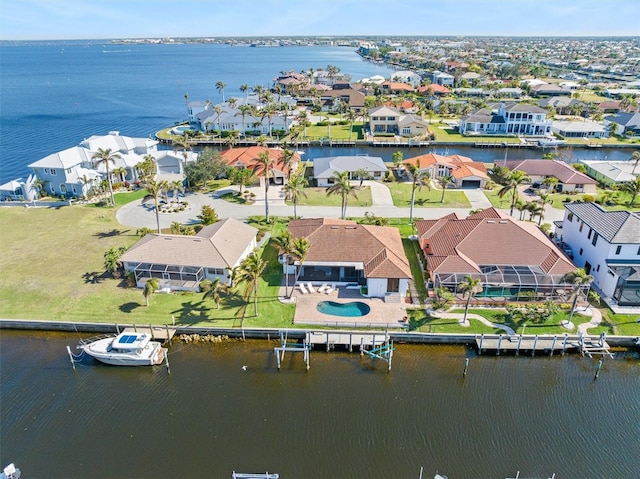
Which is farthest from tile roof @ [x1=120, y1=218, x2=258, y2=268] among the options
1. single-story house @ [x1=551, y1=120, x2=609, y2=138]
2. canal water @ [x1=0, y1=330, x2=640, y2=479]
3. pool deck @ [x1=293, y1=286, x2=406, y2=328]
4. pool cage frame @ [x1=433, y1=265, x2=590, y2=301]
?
single-story house @ [x1=551, y1=120, x2=609, y2=138]

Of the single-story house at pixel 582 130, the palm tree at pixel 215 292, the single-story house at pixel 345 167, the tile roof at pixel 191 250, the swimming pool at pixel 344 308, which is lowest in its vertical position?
the swimming pool at pixel 344 308

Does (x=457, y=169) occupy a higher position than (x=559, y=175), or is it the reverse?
(x=457, y=169)

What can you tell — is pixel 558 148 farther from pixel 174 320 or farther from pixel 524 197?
pixel 174 320

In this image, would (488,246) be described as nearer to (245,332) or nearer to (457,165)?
(245,332)

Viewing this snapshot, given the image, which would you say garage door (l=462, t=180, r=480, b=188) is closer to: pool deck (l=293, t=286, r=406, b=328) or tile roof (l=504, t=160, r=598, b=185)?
tile roof (l=504, t=160, r=598, b=185)

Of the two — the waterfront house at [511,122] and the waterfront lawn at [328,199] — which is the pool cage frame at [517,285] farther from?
the waterfront house at [511,122]

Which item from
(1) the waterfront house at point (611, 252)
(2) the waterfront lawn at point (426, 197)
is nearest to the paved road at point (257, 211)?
(2) the waterfront lawn at point (426, 197)

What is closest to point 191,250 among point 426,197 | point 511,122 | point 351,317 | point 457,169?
point 351,317
